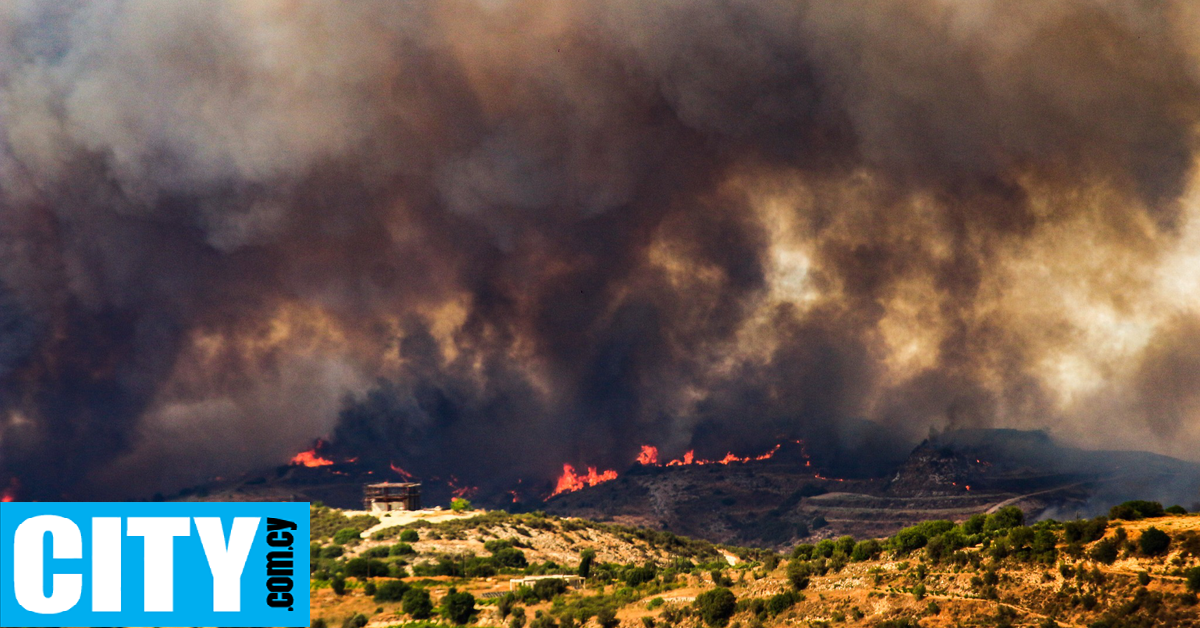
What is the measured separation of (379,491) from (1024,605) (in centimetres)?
12563

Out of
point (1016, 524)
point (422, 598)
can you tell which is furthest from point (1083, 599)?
point (422, 598)

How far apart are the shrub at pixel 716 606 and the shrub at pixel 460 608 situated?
75.3ft

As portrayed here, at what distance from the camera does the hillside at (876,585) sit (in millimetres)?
47188

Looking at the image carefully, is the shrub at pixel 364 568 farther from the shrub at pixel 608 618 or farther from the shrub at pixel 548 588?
the shrub at pixel 608 618

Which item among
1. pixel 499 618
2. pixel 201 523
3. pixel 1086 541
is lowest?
pixel 499 618

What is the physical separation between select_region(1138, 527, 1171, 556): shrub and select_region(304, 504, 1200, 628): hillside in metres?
0.05

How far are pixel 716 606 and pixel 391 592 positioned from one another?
37.7m

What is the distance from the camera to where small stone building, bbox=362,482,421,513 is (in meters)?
155

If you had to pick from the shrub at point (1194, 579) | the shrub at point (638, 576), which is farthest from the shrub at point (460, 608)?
the shrub at point (1194, 579)

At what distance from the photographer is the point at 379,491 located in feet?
523

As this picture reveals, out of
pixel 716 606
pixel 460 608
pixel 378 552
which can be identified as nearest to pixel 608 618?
pixel 716 606

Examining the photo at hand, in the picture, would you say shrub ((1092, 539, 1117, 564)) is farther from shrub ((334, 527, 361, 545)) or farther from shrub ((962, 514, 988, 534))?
shrub ((334, 527, 361, 545))

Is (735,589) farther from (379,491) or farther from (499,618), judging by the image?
(379,491)

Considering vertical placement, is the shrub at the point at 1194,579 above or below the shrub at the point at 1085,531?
below
